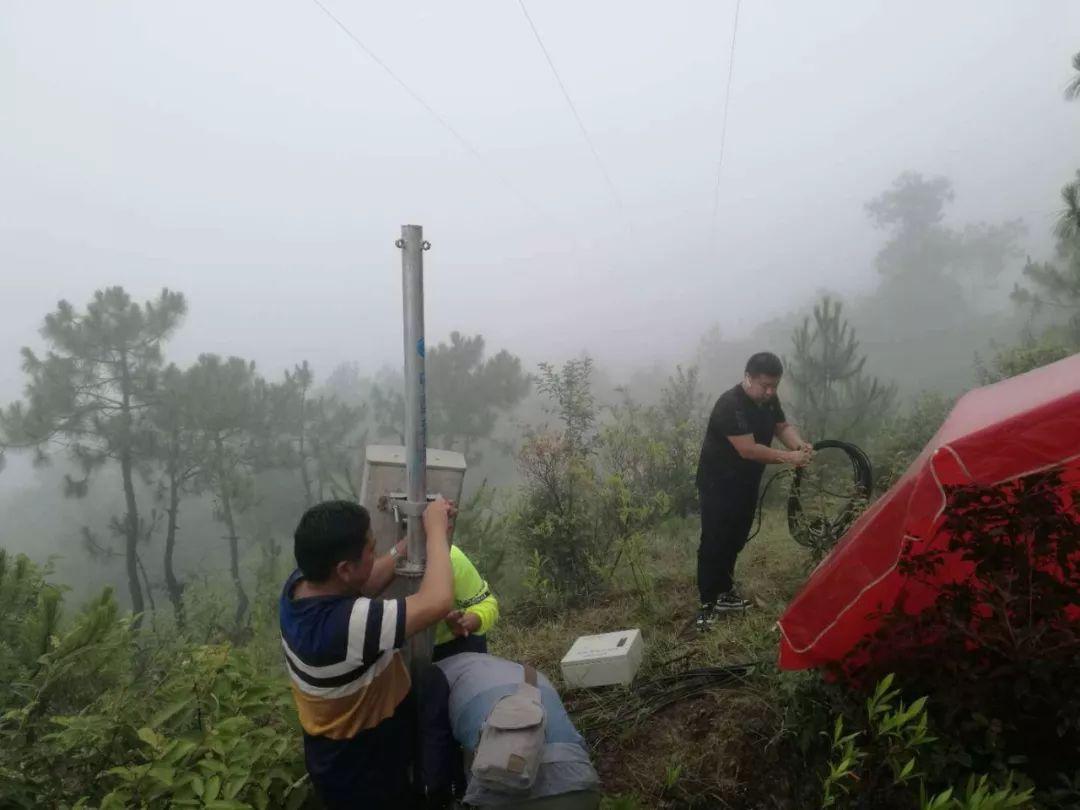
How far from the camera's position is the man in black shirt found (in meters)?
4.04

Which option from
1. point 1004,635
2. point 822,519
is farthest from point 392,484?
point 822,519

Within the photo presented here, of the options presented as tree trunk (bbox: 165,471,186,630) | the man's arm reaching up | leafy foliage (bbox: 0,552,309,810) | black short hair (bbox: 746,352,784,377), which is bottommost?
tree trunk (bbox: 165,471,186,630)

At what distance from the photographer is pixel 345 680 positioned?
193cm

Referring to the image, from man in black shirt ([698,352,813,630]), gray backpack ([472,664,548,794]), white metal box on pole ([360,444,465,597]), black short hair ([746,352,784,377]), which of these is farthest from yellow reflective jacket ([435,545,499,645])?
black short hair ([746,352,784,377])

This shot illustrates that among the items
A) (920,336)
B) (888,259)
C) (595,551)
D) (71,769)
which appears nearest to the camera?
(71,769)

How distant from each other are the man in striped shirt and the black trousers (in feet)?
7.89

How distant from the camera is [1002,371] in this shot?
40.5ft

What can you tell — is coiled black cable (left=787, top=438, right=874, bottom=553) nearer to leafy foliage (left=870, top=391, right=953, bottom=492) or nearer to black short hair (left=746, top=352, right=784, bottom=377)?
black short hair (left=746, top=352, right=784, bottom=377)

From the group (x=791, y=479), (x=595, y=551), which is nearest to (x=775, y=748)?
(x=791, y=479)

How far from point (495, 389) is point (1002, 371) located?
16180 millimetres

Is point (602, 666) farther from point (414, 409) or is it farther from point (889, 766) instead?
point (414, 409)

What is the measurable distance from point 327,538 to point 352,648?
11.3 inches

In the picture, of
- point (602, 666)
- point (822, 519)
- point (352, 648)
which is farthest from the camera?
point (822, 519)

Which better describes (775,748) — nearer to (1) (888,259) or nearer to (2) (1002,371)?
(2) (1002,371)
